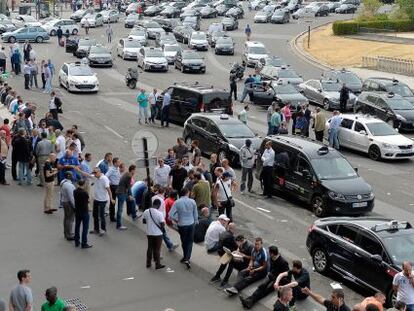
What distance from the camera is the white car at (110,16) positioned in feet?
263

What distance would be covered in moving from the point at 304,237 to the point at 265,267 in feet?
14.0

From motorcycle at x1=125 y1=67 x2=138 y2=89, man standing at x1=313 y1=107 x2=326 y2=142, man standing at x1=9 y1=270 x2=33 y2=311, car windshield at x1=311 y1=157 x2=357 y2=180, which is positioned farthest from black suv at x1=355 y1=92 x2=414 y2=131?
man standing at x1=9 y1=270 x2=33 y2=311

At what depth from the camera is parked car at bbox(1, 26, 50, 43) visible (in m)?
61.7

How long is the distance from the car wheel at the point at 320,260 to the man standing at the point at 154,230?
3.19 m

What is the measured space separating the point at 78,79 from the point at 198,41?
2146 cm

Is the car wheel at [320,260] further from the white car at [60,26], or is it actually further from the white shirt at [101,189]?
the white car at [60,26]

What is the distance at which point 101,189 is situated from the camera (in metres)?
17.6

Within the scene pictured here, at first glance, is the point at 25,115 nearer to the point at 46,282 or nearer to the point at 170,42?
the point at 46,282

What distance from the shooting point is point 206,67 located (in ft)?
171

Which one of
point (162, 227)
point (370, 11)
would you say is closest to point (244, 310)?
point (162, 227)

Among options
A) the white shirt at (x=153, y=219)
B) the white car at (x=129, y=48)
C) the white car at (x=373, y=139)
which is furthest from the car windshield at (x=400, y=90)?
the white shirt at (x=153, y=219)

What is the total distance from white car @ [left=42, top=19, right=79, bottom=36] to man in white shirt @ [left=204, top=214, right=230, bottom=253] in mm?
54847

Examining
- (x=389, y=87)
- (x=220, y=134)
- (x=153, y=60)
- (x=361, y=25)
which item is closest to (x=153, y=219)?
(x=220, y=134)

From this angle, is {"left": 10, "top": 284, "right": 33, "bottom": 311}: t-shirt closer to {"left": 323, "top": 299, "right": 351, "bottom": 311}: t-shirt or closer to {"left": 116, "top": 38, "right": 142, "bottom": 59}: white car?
{"left": 323, "top": 299, "right": 351, "bottom": 311}: t-shirt
